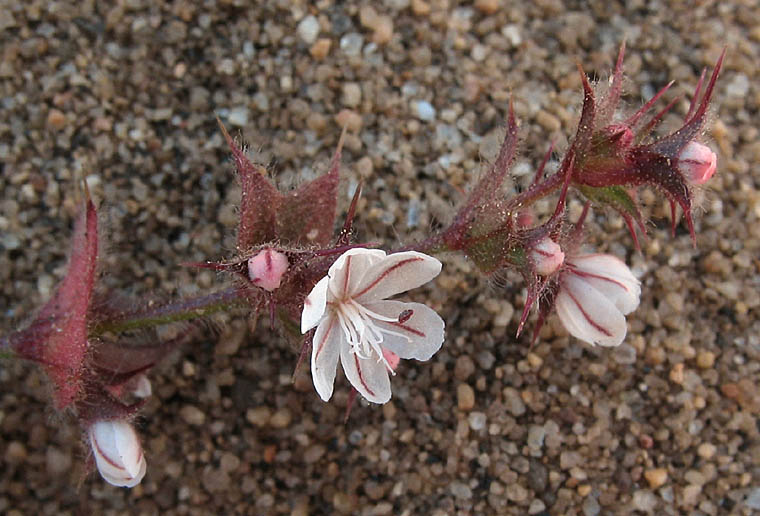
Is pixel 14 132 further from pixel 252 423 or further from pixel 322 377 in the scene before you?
pixel 322 377

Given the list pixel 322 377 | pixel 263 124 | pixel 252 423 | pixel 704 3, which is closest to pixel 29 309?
pixel 252 423

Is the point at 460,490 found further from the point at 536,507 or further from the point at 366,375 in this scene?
the point at 366,375

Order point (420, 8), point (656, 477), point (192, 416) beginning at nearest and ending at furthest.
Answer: point (656, 477)
point (192, 416)
point (420, 8)

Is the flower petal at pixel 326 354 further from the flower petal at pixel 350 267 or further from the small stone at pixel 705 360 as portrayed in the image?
the small stone at pixel 705 360

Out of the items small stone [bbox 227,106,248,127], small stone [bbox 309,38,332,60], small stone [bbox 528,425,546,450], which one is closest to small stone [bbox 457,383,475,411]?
small stone [bbox 528,425,546,450]

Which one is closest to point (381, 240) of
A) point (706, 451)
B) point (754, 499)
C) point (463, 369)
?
point (463, 369)

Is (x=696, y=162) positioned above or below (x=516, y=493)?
above
